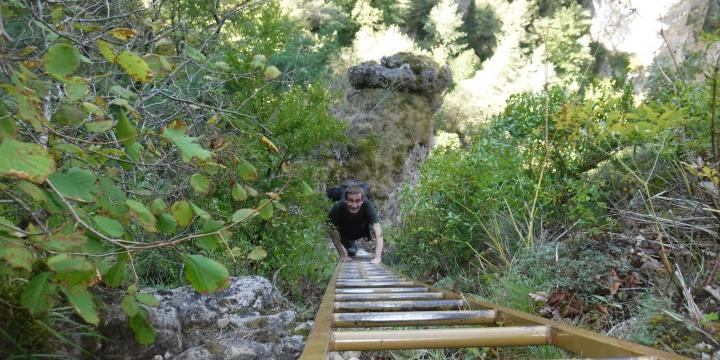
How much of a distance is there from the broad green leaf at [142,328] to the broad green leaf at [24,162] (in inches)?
27.6

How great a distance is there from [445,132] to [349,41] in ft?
25.9

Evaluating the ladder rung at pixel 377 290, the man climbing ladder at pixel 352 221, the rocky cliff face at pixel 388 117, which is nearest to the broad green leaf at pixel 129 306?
the ladder rung at pixel 377 290

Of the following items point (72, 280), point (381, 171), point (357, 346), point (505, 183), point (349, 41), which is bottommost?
point (381, 171)

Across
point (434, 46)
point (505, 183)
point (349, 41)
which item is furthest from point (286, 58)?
point (434, 46)

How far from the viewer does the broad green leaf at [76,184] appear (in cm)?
106

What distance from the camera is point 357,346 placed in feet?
4.78

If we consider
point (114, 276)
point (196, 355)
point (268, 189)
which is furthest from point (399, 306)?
point (268, 189)

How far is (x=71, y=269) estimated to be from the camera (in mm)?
1038

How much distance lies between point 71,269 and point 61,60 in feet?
1.53

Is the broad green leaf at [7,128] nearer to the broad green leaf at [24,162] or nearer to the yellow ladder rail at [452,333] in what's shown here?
the broad green leaf at [24,162]

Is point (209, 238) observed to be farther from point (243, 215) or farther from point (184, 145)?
point (184, 145)

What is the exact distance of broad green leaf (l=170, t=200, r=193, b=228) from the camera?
1.45 m

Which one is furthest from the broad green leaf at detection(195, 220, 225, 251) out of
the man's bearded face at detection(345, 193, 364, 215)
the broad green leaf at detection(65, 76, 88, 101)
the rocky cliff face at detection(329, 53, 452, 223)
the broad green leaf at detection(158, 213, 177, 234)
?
the rocky cliff face at detection(329, 53, 452, 223)

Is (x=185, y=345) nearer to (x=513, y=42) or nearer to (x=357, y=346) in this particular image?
(x=357, y=346)
